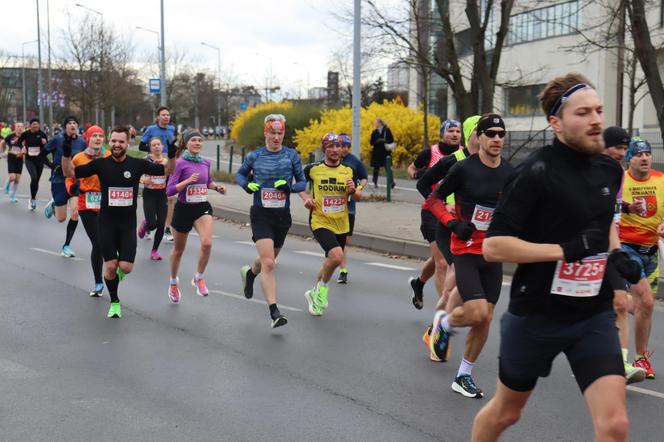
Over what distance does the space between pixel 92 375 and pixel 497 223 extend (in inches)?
148

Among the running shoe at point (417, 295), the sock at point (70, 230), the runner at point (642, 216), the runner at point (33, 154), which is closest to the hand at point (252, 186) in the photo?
the running shoe at point (417, 295)

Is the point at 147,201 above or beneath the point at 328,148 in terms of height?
beneath

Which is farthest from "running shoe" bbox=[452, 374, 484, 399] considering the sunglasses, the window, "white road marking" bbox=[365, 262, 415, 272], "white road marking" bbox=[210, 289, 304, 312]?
the window

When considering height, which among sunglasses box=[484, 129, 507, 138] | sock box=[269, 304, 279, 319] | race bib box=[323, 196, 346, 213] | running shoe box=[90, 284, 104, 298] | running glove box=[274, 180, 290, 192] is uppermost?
sunglasses box=[484, 129, 507, 138]

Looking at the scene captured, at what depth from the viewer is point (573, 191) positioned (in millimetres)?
3615

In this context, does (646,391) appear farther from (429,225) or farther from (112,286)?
(112,286)

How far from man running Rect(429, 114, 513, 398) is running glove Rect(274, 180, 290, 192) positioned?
226 centimetres

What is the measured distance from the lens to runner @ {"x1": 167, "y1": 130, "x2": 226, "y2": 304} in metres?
9.23

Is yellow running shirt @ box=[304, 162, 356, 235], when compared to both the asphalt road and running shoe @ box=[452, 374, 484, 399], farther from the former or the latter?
running shoe @ box=[452, 374, 484, 399]

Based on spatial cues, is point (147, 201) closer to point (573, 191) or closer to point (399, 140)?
point (573, 191)

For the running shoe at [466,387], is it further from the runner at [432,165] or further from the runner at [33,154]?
the runner at [33,154]

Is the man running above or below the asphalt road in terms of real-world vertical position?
above

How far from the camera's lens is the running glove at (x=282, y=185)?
26.5ft

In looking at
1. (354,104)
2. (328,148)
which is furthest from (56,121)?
(328,148)
